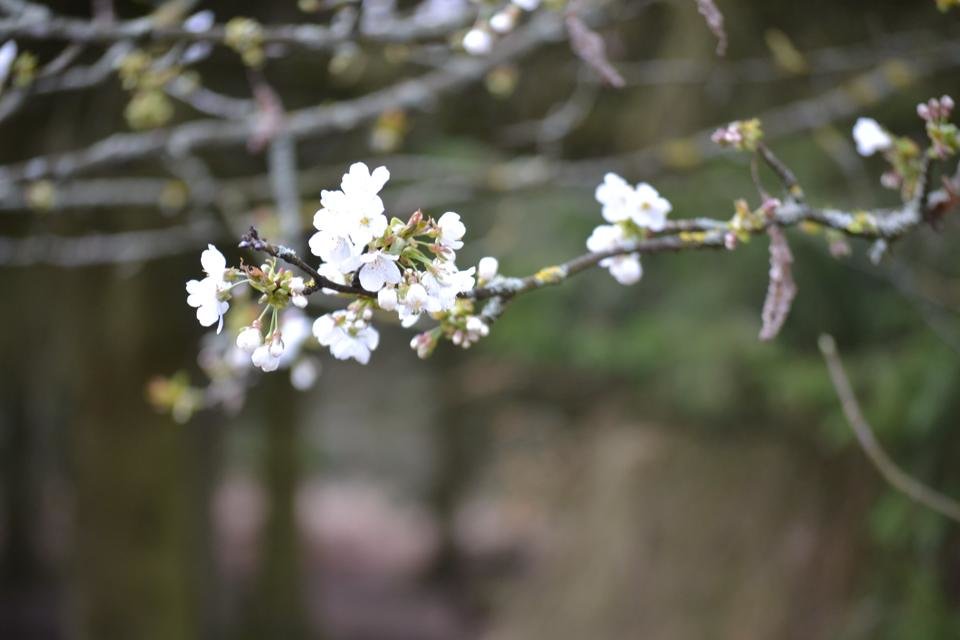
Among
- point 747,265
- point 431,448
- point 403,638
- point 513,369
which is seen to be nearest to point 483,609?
point 403,638

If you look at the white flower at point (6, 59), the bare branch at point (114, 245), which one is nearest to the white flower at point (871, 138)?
the white flower at point (6, 59)

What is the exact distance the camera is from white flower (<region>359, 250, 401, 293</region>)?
0.81 metres

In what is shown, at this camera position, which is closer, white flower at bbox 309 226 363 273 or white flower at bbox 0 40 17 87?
white flower at bbox 309 226 363 273

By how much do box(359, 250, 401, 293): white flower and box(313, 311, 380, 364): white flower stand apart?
0.38ft

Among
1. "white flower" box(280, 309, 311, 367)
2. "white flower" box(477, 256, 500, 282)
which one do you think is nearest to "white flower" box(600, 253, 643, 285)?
"white flower" box(477, 256, 500, 282)

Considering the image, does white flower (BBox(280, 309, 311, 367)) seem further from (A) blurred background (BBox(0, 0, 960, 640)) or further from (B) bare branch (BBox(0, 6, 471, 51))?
(B) bare branch (BBox(0, 6, 471, 51))

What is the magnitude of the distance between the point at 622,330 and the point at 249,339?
274cm

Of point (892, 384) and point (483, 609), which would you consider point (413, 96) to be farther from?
point (483, 609)

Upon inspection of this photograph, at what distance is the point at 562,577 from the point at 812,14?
2610mm

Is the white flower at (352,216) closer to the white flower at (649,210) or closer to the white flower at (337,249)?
the white flower at (337,249)

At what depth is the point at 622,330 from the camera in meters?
3.49

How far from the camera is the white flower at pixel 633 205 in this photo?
3.59 feet

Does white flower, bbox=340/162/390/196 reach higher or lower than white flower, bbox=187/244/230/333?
higher

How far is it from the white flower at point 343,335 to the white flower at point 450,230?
154mm
